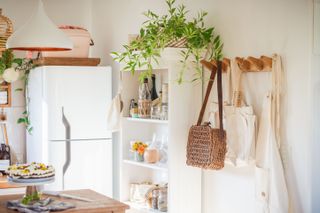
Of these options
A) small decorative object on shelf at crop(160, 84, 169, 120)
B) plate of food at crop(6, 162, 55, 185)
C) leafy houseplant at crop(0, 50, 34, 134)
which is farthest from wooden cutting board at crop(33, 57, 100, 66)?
plate of food at crop(6, 162, 55, 185)

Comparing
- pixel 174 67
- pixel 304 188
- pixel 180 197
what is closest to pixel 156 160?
pixel 180 197

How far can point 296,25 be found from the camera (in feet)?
11.1

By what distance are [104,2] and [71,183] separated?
1.79 meters

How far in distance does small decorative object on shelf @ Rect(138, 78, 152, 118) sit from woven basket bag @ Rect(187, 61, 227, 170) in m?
0.68

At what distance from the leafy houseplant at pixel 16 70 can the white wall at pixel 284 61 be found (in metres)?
1.82

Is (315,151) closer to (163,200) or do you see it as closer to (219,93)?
(219,93)

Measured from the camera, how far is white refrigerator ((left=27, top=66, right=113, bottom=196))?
490 cm

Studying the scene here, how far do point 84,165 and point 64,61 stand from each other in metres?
0.93

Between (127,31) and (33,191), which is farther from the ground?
(127,31)

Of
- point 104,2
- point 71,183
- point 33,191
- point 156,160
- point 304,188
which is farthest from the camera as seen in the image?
point 104,2

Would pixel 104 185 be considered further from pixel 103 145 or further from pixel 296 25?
pixel 296 25

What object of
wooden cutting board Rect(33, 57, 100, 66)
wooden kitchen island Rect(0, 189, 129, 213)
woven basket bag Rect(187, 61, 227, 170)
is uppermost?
wooden cutting board Rect(33, 57, 100, 66)

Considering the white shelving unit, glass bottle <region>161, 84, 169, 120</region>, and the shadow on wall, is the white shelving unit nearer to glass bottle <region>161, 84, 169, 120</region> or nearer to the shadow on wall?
glass bottle <region>161, 84, 169, 120</region>

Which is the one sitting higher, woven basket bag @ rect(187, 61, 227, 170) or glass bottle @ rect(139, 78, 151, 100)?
glass bottle @ rect(139, 78, 151, 100)
